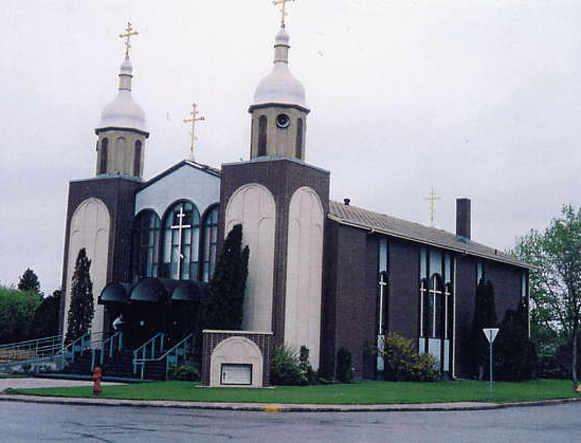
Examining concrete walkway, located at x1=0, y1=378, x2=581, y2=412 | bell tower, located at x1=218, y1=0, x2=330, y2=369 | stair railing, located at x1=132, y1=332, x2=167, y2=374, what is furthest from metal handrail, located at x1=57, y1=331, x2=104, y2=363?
concrete walkway, located at x1=0, y1=378, x2=581, y2=412

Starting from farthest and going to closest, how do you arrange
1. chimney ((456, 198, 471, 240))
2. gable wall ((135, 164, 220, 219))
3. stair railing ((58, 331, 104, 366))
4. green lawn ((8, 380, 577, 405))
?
chimney ((456, 198, 471, 240)), gable wall ((135, 164, 220, 219)), stair railing ((58, 331, 104, 366)), green lawn ((8, 380, 577, 405))

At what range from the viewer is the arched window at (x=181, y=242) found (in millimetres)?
35219

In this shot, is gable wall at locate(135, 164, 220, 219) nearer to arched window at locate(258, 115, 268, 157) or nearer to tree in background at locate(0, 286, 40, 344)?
arched window at locate(258, 115, 268, 157)

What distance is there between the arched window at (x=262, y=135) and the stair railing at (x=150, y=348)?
7.87 meters

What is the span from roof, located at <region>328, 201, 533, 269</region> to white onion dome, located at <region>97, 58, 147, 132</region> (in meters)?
8.92

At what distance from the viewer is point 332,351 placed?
→ 32.8 meters

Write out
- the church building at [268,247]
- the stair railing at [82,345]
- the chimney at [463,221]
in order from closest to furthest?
1. the church building at [268,247]
2. the stair railing at [82,345]
3. the chimney at [463,221]

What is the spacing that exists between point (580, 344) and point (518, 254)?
722 cm

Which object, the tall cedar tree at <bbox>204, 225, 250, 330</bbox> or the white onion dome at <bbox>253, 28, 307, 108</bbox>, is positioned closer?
the tall cedar tree at <bbox>204, 225, 250, 330</bbox>

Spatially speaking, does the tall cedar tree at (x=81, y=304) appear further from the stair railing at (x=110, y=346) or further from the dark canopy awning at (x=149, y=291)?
the dark canopy awning at (x=149, y=291)

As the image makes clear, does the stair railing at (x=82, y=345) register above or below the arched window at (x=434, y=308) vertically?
below

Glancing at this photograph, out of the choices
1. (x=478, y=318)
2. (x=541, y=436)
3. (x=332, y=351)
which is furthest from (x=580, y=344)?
(x=541, y=436)

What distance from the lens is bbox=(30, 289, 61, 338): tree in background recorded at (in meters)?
39.6

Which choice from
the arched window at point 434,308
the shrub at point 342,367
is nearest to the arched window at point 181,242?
the shrub at point 342,367
